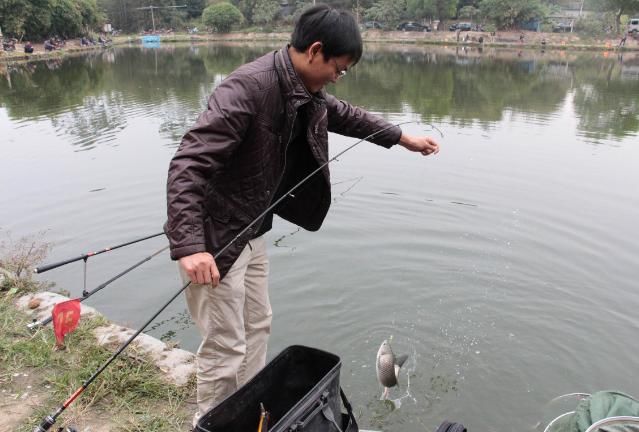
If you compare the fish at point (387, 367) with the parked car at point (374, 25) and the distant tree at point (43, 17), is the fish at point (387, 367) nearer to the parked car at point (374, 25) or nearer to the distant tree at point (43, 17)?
the distant tree at point (43, 17)

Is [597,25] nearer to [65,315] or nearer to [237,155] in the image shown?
[237,155]

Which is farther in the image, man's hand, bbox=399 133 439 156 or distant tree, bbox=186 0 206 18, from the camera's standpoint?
distant tree, bbox=186 0 206 18

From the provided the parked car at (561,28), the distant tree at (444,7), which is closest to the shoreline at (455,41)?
the parked car at (561,28)

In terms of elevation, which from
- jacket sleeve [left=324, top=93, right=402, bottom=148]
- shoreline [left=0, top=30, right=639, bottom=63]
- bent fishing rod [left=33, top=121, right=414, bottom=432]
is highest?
jacket sleeve [left=324, top=93, right=402, bottom=148]

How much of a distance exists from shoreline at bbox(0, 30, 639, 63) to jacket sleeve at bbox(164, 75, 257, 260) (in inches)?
1526

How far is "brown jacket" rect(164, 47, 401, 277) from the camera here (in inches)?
74.9

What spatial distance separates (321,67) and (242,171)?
557 mm

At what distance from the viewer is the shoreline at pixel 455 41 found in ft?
150

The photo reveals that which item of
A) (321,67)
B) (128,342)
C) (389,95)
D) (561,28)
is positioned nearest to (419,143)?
(321,67)

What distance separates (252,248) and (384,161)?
750 cm

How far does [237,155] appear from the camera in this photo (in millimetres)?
2131

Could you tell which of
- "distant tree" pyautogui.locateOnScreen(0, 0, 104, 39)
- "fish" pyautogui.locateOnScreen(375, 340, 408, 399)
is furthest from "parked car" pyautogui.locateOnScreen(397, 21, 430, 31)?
"fish" pyautogui.locateOnScreen(375, 340, 408, 399)

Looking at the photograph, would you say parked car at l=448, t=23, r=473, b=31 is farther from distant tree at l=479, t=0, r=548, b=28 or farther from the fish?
the fish

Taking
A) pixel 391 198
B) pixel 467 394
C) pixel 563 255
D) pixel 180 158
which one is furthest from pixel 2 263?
pixel 563 255
